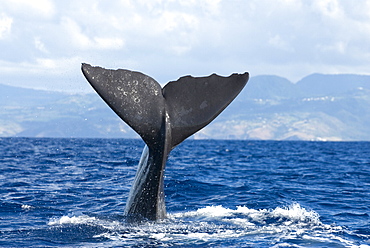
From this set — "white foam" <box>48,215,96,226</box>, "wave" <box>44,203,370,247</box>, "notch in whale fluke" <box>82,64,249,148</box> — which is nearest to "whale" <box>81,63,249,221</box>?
"notch in whale fluke" <box>82,64,249,148</box>

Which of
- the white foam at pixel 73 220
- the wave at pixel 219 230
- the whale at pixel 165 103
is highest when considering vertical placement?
the whale at pixel 165 103

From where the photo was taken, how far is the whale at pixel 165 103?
24.2 feet

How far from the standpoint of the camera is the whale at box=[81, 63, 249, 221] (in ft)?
24.2

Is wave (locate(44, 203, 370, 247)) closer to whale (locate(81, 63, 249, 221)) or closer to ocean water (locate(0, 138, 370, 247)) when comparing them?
ocean water (locate(0, 138, 370, 247))

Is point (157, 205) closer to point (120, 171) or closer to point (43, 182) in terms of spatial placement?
point (43, 182)

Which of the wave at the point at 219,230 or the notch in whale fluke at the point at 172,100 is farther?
the wave at the point at 219,230

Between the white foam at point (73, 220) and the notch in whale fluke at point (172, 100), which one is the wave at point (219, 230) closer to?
the white foam at point (73, 220)

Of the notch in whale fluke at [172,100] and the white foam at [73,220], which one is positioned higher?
the notch in whale fluke at [172,100]

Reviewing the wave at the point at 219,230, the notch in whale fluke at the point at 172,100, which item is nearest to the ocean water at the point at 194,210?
the wave at the point at 219,230

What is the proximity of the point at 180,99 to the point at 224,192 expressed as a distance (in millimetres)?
6886

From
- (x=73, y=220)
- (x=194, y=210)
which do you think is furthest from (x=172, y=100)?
(x=194, y=210)

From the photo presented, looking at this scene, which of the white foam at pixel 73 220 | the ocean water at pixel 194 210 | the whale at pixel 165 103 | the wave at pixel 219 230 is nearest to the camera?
the whale at pixel 165 103

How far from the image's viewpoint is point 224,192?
1414cm

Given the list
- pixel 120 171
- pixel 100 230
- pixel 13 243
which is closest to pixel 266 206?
pixel 100 230
